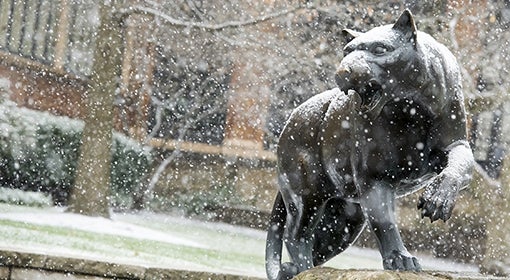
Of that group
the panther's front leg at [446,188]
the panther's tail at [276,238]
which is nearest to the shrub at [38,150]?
the panther's tail at [276,238]

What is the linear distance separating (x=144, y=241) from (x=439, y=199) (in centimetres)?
685

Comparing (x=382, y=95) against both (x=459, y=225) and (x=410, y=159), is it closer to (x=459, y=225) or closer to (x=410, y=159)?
(x=410, y=159)

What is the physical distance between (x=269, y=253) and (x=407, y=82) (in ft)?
3.63

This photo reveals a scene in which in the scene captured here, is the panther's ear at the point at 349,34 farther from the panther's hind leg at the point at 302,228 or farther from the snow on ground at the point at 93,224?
the snow on ground at the point at 93,224

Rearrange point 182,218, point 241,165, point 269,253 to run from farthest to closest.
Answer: point 241,165
point 182,218
point 269,253

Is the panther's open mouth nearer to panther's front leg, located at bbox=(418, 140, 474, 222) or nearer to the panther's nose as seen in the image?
the panther's nose

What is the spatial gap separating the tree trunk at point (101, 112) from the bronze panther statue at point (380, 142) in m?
7.82

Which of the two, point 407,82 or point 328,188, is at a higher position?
point 407,82

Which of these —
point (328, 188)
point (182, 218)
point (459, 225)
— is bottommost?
point (182, 218)

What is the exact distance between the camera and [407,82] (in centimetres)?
287

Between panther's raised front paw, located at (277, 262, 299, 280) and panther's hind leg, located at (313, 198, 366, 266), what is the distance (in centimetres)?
27

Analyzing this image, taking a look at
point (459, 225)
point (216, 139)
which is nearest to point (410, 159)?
point (459, 225)

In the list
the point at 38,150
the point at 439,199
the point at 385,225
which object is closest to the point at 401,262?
the point at 385,225

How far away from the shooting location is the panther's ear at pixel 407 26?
285 centimetres
